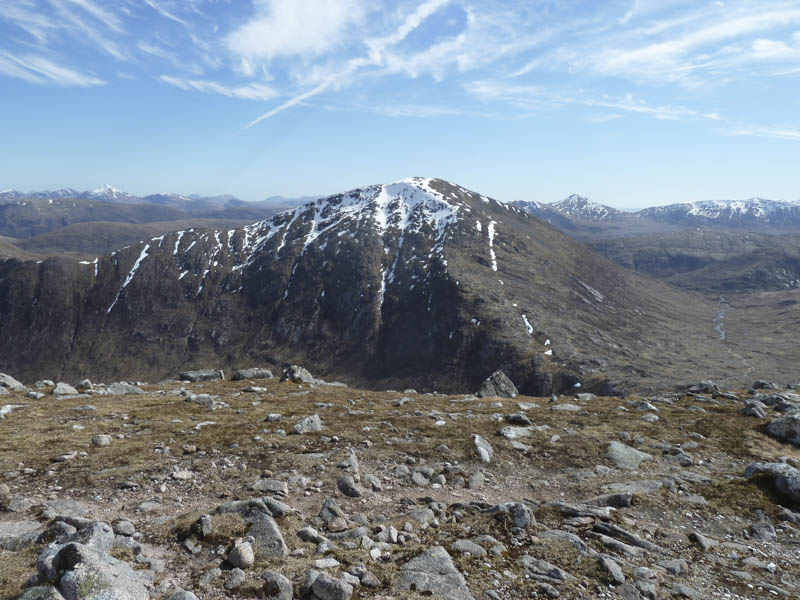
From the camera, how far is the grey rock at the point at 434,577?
365 inches

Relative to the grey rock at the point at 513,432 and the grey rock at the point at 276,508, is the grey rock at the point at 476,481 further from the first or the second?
the grey rock at the point at 276,508

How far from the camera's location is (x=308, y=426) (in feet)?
70.2

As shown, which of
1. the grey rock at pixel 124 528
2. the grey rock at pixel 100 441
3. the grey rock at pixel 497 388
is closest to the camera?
the grey rock at pixel 124 528

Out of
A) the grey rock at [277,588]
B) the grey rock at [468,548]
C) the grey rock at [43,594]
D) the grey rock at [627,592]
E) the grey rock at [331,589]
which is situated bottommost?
the grey rock at [468,548]

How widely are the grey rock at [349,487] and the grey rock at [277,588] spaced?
6.16 m

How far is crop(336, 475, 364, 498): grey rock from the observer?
15.0m

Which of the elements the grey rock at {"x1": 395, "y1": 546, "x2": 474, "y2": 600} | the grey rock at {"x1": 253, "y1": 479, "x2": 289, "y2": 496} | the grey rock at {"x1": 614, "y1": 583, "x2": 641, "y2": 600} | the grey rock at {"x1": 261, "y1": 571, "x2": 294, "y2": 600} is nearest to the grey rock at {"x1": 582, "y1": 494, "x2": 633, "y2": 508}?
the grey rock at {"x1": 614, "y1": 583, "x2": 641, "y2": 600}

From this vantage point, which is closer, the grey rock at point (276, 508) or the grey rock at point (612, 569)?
the grey rock at point (612, 569)

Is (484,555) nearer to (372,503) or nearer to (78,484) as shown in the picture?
(372,503)

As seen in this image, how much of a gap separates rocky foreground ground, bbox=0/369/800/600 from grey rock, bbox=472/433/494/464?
113 millimetres

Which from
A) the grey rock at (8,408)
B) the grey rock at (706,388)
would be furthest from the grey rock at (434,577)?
the grey rock at (706,388)

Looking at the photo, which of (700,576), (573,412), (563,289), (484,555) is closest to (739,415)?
(573,412)

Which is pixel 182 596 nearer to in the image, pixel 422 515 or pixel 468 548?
pixel 468 548

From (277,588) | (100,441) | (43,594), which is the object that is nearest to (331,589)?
(277,588)
